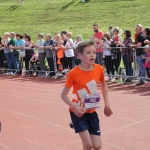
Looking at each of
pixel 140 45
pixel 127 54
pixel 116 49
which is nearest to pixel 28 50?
pixel 116 49

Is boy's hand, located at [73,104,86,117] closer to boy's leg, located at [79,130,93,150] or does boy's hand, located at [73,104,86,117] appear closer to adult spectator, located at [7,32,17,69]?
boy's leg, located at [79,130,93,150]

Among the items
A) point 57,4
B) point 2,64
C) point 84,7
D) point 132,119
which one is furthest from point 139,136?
point 57,4

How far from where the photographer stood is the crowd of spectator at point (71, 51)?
1272 centimetres

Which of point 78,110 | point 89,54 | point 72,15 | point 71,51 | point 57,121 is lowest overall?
point 57,121

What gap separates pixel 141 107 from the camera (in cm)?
969

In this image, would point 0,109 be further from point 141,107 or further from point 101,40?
point 101,40

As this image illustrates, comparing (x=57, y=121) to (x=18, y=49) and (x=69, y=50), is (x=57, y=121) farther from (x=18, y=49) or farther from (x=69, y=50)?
(x=18, y=49)

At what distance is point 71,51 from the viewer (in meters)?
14.9

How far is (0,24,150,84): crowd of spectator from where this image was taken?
12.7 m

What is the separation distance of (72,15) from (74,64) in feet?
89.0

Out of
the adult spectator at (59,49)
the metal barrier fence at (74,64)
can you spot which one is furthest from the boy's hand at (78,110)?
the adult spectator at (59,49)

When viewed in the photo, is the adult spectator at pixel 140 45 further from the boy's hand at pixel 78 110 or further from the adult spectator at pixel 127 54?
the boy's hand at pixel 78 110

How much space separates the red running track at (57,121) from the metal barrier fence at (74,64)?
2.23 feet

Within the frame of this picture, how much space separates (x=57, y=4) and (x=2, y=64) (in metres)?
29.1
